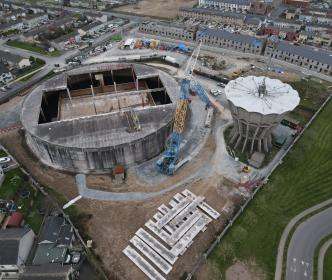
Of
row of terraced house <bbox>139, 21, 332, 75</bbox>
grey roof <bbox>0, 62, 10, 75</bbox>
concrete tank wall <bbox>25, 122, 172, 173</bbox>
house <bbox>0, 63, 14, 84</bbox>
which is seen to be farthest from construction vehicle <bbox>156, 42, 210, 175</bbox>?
grey roof <bbox>0, 62, 10, 75</bbox>

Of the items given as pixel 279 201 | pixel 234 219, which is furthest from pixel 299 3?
pixel 234 219

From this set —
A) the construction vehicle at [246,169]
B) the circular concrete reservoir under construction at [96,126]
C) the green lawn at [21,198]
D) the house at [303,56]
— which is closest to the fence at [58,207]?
the green lawn at [21,198]

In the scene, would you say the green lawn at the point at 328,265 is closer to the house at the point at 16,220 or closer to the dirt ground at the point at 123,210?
the dirt ground at the point at 123,210

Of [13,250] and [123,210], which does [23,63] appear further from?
[13,250]

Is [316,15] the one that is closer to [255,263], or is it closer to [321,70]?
[321,70]

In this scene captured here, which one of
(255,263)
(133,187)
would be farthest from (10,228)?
(255,263)
